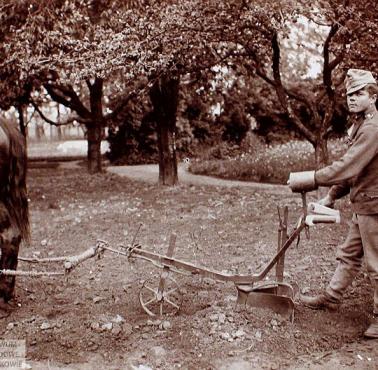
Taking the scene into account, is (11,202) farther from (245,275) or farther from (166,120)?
(166,120)

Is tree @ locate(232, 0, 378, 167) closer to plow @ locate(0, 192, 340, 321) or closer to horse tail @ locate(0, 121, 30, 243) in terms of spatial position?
horse tail @ locate(0, 121, 30, 243)

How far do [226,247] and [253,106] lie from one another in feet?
50.2

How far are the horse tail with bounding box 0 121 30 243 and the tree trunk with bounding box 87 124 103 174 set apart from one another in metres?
11.9

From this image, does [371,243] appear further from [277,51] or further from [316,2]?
[277,51]

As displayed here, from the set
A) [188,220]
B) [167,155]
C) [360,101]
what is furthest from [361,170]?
[167,155]

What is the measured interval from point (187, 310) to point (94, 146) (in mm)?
13141

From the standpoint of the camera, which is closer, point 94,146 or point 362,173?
point 362,173

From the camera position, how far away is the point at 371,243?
5031mm

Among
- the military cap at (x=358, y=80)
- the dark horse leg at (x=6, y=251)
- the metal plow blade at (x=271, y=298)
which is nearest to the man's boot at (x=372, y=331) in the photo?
the metal plow blade at (x=271, y=298)

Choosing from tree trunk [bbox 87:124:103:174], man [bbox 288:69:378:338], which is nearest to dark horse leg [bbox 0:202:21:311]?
man [bbox 288:69:378:338]

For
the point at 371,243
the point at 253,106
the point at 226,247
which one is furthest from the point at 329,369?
the point at 253,106

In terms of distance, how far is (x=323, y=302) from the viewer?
18.1ft

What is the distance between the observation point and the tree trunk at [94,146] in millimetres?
17953

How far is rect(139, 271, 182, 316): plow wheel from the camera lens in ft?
17.6
